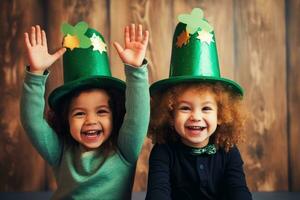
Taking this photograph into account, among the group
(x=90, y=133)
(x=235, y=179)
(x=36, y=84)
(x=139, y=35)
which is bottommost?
(x=235, y=179)

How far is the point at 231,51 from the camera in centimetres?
134

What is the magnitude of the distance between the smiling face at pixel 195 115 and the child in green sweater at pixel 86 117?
0.09 metres

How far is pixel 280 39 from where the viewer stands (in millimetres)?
1340

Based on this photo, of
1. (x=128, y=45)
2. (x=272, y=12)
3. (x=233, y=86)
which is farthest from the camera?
(x=272, y=12)

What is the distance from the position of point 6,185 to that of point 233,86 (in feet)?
2.81

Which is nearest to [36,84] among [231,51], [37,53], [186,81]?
[37,53]

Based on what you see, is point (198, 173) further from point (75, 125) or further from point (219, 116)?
point (75, 125)

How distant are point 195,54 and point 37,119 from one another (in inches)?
15.2

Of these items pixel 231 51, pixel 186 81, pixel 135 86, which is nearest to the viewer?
pixel 135 86

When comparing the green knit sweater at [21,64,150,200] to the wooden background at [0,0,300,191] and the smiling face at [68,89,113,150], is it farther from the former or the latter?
the wooden background at [0,0,300,191]

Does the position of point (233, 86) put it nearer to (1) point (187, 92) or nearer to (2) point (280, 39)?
(1) point (187, 92)

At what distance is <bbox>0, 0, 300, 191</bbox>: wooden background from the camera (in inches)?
52.5

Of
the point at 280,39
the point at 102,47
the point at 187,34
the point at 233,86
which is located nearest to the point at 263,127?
the point at 280,39

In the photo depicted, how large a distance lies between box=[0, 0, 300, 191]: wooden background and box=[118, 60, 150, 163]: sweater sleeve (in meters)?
0.45
